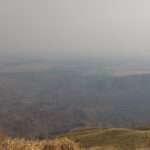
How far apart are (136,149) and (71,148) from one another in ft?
12.9

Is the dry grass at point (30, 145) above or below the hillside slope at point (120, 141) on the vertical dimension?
above

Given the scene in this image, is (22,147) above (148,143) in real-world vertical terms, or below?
above

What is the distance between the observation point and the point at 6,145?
11297mm

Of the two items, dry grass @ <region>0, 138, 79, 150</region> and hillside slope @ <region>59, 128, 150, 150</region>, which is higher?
dry grass @ <region>0, 138, 79, 150</region>

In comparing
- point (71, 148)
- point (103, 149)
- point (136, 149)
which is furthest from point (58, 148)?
point (136, 149)

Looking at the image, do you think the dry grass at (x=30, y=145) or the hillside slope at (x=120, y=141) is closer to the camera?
the dry grass at (x=30, y=145)

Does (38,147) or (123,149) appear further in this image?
(123,149)

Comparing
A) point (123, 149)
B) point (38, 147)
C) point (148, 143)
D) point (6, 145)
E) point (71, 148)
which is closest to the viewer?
point (6, 145)

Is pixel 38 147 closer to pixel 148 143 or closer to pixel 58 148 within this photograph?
pixel 58 148

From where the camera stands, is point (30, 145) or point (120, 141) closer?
point (30, 145)

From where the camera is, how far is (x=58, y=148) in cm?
1298

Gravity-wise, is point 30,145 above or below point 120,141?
above

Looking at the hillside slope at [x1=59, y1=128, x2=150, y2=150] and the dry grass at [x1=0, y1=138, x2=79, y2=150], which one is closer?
the dry grass at [x1=0, y1=138, x2=79, y2=150]

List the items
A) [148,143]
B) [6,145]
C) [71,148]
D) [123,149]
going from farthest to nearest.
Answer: [148,143] → [123,149] → [71,148] → [6,145]
